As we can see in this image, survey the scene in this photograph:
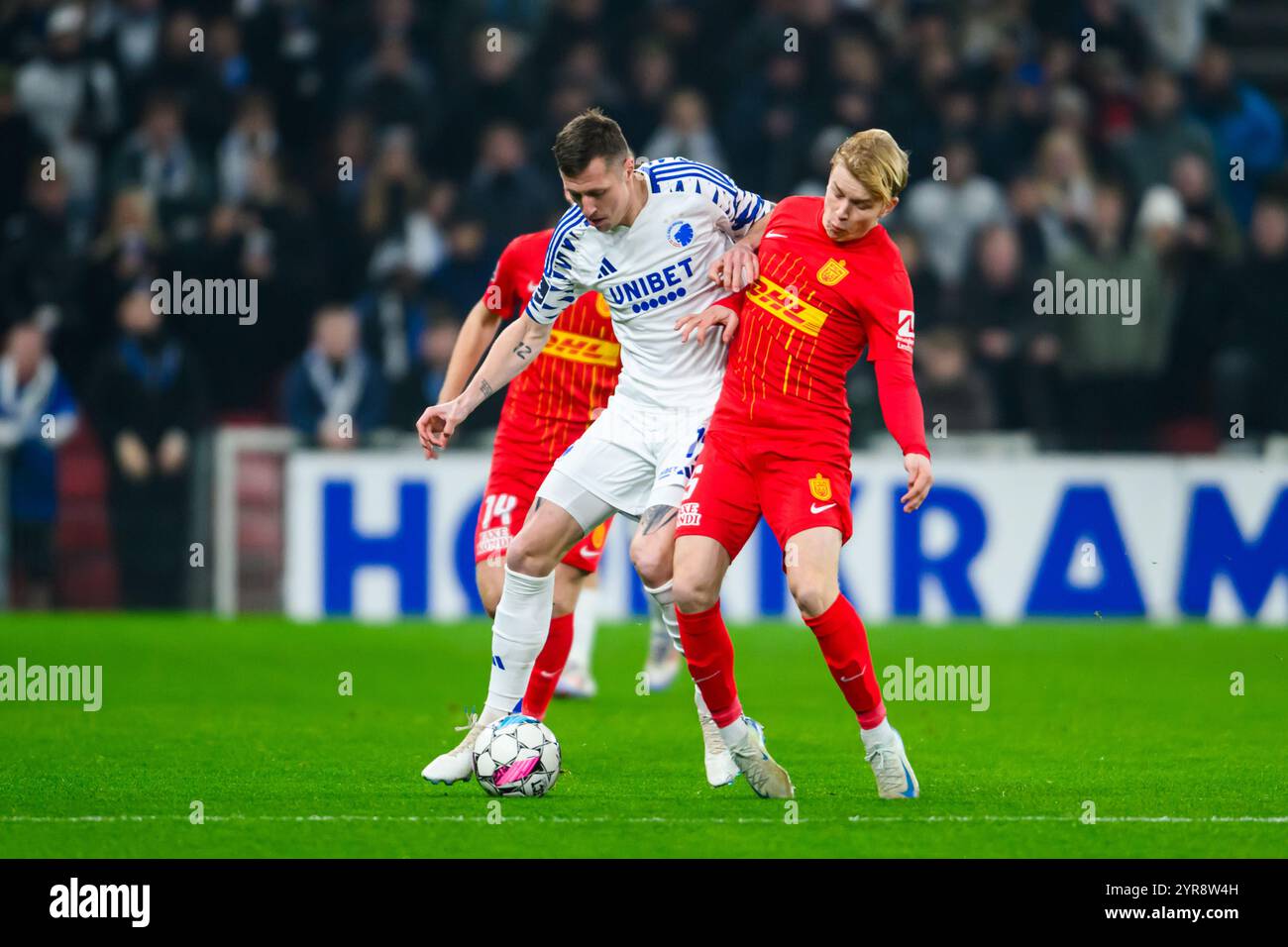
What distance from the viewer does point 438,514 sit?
14109 millimetres

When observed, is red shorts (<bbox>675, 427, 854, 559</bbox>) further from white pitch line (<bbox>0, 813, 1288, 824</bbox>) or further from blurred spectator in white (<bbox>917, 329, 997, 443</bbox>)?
blurred spectator in white (<bbox>917, 329, 997, 443</bbox>)

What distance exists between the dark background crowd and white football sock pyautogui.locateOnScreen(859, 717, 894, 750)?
751 centimetres

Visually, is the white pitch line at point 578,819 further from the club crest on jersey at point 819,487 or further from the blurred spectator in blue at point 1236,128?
the blurred spectator in blue at point 1236,128

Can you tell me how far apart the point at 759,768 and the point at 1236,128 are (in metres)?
11.0

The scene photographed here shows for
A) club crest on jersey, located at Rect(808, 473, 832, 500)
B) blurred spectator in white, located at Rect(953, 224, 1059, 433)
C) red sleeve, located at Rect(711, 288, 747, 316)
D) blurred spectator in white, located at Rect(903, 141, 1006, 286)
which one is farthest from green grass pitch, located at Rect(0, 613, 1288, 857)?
blurred spectator in white, located at Rect(903, 141, 1006, 286)

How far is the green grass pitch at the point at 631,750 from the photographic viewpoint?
A: 21.1 feet

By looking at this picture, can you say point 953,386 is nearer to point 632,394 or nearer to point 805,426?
point 632,394

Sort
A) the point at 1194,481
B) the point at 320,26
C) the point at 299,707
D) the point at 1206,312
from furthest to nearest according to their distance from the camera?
1. the point at 320,26
2. the point at 1206,312
3. the point at 1194,481
4. the point at 299,707

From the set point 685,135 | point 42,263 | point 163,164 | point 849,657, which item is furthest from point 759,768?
point 163,164

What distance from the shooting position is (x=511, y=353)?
7809mm

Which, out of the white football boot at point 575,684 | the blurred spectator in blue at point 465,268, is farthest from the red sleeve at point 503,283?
the blurred spectator in blue at point 465,268

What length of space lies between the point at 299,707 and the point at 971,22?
9929 millimetres

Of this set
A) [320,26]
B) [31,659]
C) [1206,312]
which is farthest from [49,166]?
[1206,312]
